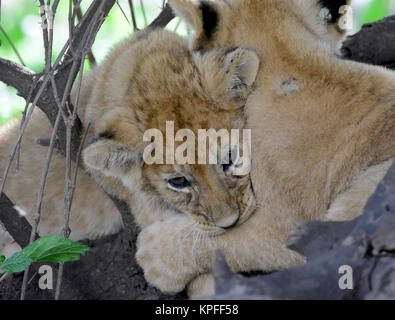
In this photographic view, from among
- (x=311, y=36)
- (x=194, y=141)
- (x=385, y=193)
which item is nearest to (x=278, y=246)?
(x=194, y=141)

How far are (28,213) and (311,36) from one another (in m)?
1.52

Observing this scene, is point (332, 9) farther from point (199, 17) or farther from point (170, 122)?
point (170, 122)

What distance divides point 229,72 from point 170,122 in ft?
0.92

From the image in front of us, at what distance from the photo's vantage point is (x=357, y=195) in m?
2.07

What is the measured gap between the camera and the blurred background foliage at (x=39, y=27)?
457cm

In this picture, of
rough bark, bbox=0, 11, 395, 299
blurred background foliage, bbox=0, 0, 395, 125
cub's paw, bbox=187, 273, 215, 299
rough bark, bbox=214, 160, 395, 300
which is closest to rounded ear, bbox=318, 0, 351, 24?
rough bark, bbox=0, 11, 395, 299

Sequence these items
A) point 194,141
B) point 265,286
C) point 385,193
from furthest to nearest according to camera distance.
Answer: point 194,141 < point 385,193 < point 265,286

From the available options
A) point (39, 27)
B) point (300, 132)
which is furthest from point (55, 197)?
point (39, 27)

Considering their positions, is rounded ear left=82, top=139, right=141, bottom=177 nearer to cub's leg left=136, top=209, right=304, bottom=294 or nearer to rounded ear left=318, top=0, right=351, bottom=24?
cub's leg left=136, top=209, right=304, bottom=294

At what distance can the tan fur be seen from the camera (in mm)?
2148

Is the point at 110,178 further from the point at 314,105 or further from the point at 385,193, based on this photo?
the point at 385,193

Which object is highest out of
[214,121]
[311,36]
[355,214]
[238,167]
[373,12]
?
[373,12]

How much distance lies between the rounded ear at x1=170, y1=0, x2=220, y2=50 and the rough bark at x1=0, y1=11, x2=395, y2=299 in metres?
0.50

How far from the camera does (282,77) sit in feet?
7.15
